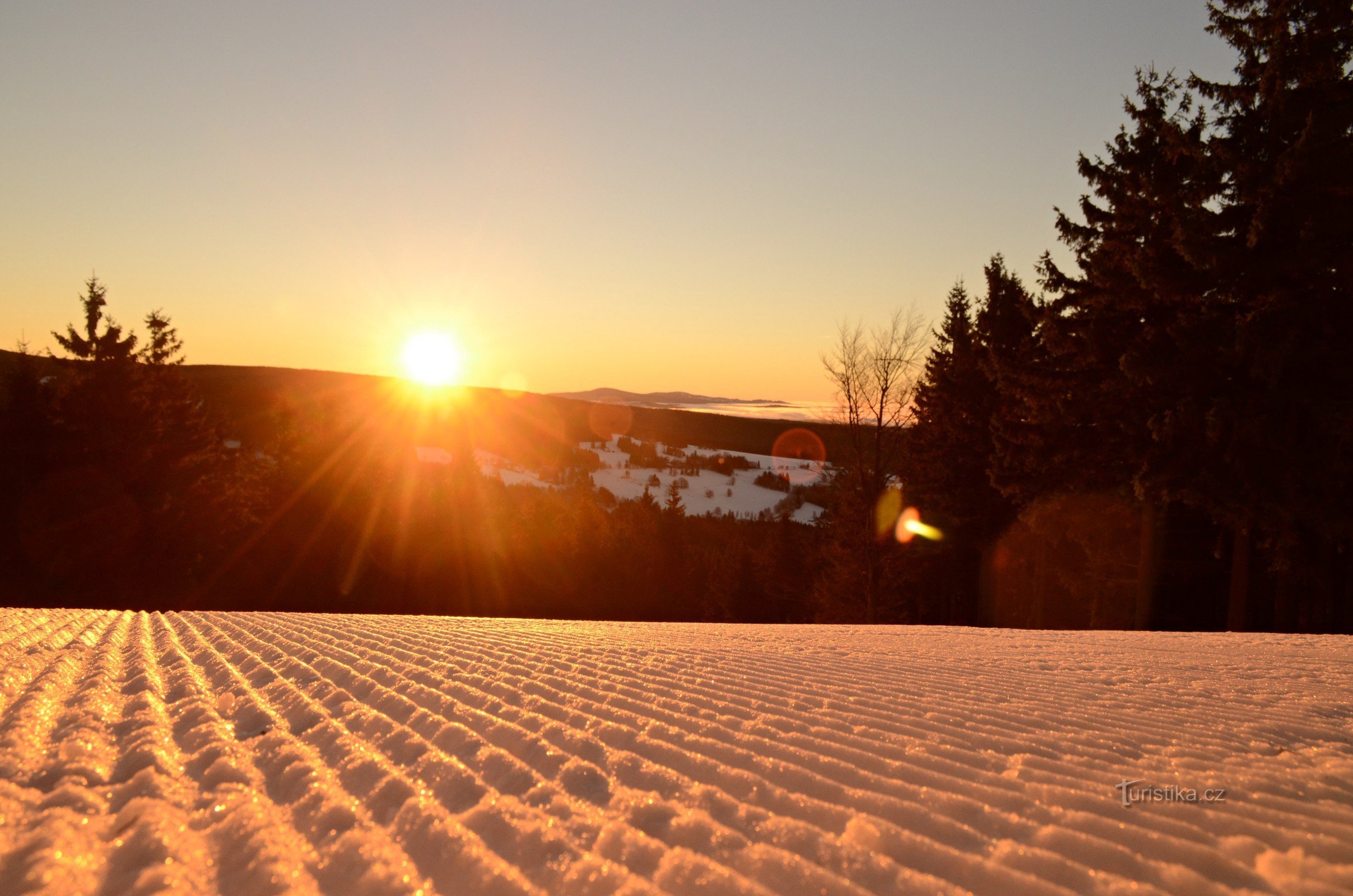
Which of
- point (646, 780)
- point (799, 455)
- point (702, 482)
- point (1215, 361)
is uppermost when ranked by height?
point (1215, 361)

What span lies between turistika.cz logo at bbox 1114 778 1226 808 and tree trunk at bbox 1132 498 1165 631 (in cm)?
1747

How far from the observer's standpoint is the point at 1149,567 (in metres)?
17.8

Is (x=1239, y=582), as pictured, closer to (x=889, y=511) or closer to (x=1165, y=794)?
(x=889, y=511)

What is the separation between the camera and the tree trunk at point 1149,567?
1766 cm

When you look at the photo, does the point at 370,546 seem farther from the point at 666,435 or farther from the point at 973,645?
the point at 666,435

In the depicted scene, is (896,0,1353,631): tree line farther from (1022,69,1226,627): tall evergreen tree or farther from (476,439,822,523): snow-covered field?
(476,439,822,523): snow-covered field

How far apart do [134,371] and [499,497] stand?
74.7ft

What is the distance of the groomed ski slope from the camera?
183 centimetres

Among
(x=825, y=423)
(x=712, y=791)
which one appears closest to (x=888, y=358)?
(x=825, y=423)

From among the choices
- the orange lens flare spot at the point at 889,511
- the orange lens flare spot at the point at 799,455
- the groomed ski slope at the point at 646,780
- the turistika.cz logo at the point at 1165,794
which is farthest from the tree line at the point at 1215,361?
the orange lens flare spot at the point at 799,455

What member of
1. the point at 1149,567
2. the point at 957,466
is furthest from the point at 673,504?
the point at 1149,567

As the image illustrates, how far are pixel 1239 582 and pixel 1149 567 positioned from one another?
6.92ft

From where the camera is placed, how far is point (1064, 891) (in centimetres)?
173

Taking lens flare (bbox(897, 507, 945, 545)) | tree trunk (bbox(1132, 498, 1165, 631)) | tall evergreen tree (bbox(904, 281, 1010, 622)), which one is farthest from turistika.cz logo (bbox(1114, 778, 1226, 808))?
lens flare (bbox(897, 507, 945, 545))
